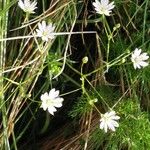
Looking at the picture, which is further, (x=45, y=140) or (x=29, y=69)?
(x=45, y=140)

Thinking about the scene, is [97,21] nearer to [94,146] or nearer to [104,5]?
[104,5]

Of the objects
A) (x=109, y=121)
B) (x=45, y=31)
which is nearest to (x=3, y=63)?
(x=45, y=31)

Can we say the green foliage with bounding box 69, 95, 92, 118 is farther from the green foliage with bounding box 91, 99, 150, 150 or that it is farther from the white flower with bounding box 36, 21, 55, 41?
the white flower with bounding box 36, 21, 55, 41

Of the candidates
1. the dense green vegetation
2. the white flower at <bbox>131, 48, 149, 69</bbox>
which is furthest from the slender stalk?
the white flower at <bbox>131, 48, 149, 69</bbox>

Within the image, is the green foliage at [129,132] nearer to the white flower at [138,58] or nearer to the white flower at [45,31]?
the white flower at [138,58]

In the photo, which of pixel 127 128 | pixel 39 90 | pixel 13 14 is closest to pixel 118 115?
pixel 127 128

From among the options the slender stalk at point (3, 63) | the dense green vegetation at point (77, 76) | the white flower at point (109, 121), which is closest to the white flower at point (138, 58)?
the dense green vegetation at point (77, 76)
